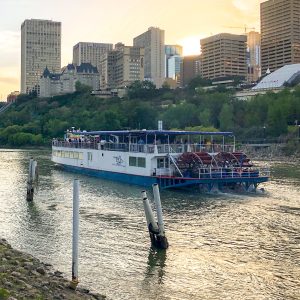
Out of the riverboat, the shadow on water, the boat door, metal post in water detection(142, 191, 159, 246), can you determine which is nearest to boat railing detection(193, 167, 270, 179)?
the riverboat

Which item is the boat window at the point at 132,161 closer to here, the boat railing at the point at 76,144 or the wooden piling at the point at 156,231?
the boat railing at the point at 76,144

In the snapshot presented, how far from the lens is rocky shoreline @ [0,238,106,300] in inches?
627

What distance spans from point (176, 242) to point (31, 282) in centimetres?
1069

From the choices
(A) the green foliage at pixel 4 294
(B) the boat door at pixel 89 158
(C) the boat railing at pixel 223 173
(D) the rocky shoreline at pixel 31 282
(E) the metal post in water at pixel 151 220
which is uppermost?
(B) the boat door at pixel 89 158

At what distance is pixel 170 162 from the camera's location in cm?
4797

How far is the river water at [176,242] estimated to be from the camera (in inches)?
788

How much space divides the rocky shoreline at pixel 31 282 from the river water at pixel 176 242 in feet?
4.11

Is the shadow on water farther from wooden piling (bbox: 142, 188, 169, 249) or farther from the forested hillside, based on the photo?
the forested hillside

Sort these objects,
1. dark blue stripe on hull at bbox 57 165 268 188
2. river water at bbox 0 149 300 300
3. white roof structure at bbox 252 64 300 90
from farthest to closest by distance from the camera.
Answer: white roof structure at bbox 252 64 300 90 → dark blue stripe on hull at bbox 57 165 268 188 → river water at bbox 0 149 300 300

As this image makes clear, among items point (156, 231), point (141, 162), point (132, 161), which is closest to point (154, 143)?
point (141, 162)

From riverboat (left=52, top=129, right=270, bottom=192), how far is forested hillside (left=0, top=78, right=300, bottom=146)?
61745mm

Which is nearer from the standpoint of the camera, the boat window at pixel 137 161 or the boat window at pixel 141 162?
the boat window at pixel 141 162

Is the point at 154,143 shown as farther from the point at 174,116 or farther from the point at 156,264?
the point at 174,116

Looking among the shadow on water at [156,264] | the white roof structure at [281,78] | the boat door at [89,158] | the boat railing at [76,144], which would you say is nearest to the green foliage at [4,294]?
Result: the shadow on water at [156,264]
